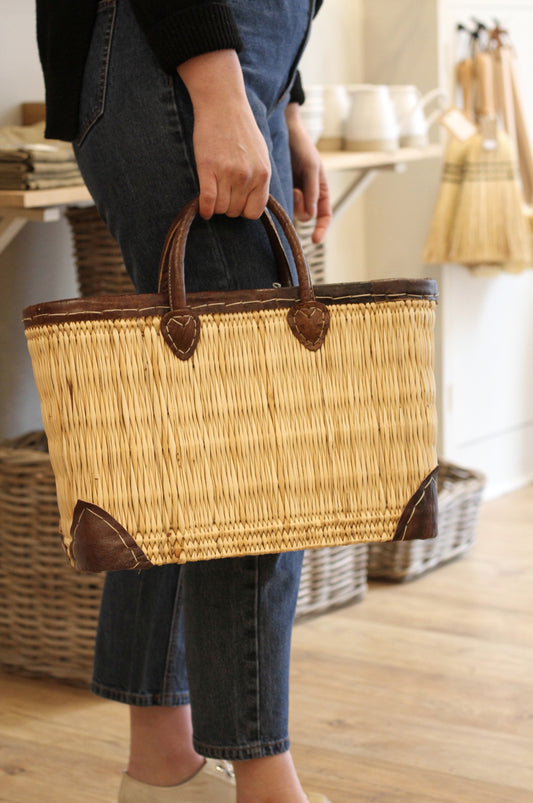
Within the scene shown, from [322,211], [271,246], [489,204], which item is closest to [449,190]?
[489,204]

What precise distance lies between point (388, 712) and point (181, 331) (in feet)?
2.72

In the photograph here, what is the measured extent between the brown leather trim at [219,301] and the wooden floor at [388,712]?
66 centimetres

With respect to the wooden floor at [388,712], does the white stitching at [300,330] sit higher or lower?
higher

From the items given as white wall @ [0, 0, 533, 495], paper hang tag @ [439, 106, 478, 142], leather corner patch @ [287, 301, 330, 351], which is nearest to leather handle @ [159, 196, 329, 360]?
leather corner patch @ [287, 301, 330, 351]

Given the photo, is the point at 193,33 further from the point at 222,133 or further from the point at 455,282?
the point at 455,282

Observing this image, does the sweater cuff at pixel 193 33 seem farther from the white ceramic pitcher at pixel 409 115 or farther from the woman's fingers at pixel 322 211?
the white ceramic pitcher at pixel 409 115

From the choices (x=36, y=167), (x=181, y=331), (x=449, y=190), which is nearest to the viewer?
(x=181, y=331)

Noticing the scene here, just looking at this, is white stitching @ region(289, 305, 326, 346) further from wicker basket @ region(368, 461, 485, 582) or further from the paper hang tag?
the paper hang tag

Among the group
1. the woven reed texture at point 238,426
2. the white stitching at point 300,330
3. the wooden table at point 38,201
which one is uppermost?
the wooden table at point 38,201

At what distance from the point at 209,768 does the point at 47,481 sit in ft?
1.88

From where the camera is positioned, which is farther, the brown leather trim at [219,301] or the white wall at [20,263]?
the white wall at [20,263]

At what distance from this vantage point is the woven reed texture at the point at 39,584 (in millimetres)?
1556

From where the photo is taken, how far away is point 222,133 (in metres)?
0.86

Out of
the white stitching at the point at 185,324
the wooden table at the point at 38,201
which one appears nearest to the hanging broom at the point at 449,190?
the wooden table at the point at 38,201
